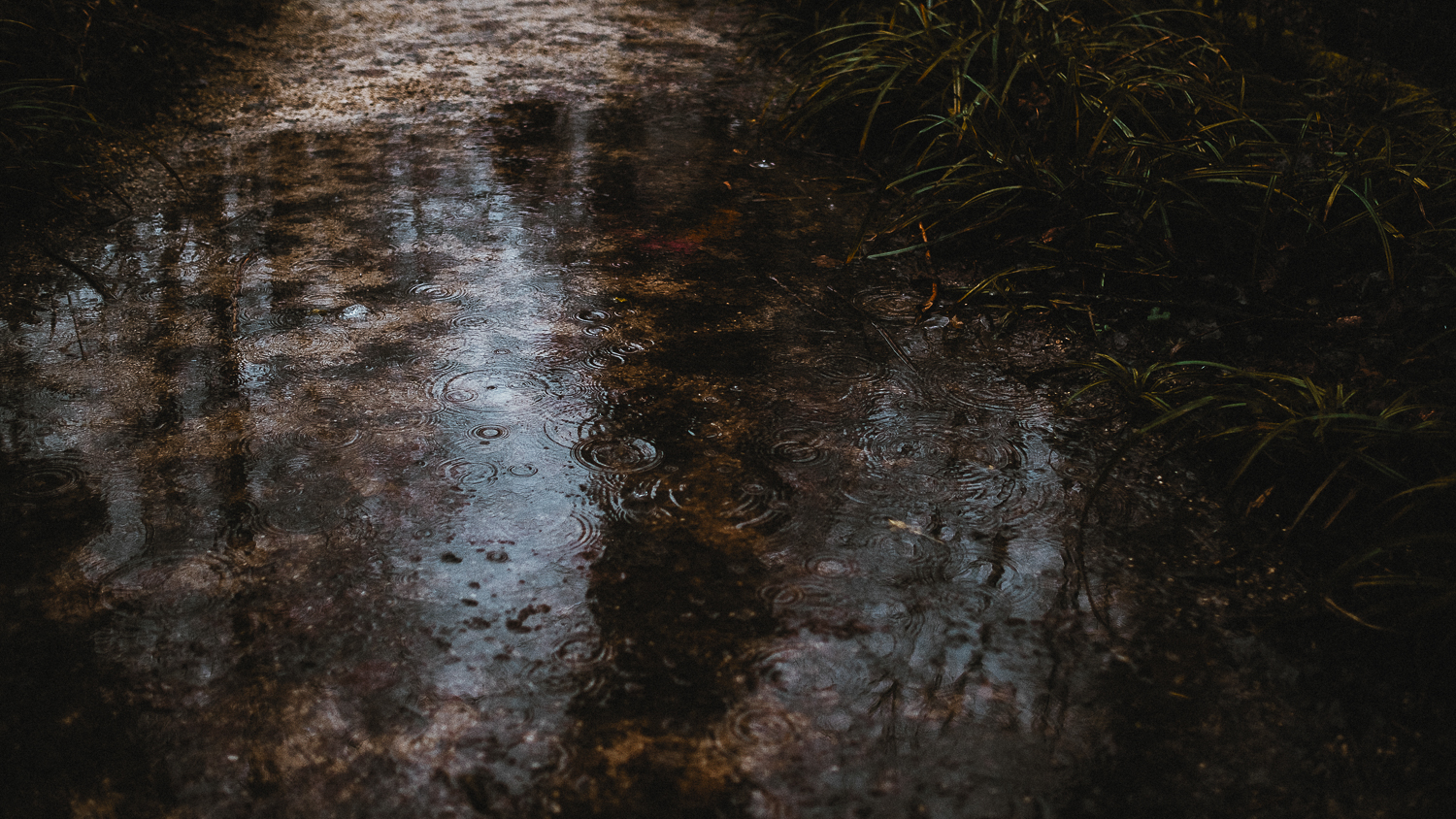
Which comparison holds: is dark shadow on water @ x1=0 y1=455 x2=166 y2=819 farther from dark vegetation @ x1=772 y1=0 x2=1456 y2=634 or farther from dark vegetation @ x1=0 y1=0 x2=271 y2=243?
dark vegetation @ x1=772 y1=0 x2=1456 y2=634

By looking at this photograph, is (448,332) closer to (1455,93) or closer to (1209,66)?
(1209,66)

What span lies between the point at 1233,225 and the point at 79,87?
141 inches

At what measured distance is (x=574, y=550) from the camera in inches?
54.9

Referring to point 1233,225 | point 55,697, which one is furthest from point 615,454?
point 1233,225

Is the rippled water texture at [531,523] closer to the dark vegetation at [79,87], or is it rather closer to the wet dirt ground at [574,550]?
the wet dirt ground at [574,550]

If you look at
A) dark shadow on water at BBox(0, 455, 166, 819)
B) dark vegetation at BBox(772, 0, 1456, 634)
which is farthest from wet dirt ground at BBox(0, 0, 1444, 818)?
dark vegetation at BBox(772, 0, 1456, 634)

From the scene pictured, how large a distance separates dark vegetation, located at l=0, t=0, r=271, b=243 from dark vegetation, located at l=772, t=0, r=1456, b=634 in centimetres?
233

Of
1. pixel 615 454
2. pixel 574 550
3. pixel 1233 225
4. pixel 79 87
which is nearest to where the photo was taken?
pixel 574 550

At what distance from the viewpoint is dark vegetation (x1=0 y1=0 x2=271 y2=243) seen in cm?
241

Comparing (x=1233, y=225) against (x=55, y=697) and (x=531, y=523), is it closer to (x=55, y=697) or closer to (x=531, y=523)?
(x=531, y=523)

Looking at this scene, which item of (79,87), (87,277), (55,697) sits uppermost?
(79,87)

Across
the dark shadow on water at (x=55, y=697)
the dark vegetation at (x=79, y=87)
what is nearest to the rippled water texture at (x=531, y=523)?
the dark shadow on water at (x=55, y=697)

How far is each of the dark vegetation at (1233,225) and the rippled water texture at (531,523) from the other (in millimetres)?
294

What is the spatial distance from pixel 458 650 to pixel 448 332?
3.14 feet
